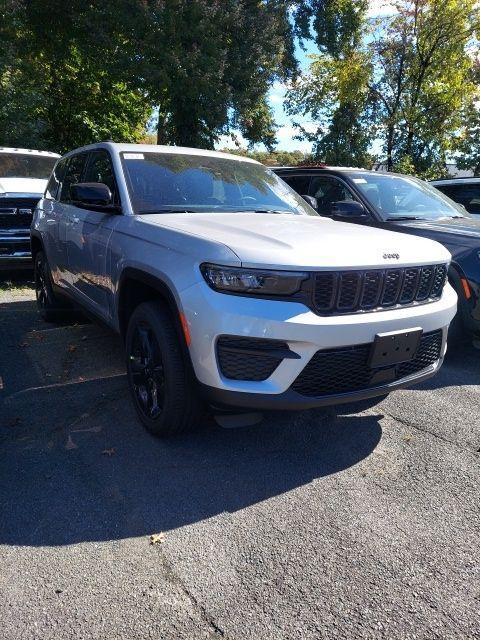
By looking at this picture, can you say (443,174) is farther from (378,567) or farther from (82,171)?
(378,567)

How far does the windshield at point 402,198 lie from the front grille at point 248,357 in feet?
11.6

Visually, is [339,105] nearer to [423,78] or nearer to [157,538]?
[423,78]

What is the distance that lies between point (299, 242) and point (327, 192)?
3.75 metres

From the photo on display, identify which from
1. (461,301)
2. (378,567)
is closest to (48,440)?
(378,567)

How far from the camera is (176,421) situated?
3.23 metres

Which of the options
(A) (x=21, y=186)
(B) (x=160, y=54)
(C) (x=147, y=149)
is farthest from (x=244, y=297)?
(B) (x=160, y=54)

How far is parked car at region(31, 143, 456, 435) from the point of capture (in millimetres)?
2818

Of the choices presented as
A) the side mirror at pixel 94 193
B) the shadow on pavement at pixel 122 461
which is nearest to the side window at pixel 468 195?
the shadow on pavement at pixel 122 461

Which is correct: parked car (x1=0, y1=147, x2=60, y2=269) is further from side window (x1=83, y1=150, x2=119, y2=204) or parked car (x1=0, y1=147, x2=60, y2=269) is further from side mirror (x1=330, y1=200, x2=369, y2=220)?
side mirror (x1=330, y1=200, x2=369, y2=220)

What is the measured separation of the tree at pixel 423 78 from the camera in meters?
15.8

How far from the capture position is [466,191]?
8.13 meters

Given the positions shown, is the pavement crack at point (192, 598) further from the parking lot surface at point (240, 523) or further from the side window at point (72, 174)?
the side window at point (72, 174)

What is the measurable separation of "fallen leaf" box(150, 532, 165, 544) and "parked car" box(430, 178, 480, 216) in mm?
7079

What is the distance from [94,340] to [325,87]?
16.4m
